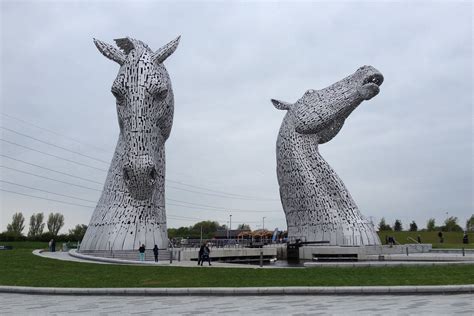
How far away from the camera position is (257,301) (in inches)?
354

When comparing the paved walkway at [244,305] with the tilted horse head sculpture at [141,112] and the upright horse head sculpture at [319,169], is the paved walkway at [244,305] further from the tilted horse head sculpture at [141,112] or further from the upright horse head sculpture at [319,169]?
the upright horse head sculpture at [319,169]

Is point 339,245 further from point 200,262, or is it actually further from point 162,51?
point 162,51

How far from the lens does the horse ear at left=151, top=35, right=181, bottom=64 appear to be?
2705 cm

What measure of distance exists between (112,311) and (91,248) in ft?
57.3

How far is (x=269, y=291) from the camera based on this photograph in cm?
977

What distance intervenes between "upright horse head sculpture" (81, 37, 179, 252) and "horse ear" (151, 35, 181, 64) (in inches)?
2.2

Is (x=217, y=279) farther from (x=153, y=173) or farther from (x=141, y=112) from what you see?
(x=141, y=112)

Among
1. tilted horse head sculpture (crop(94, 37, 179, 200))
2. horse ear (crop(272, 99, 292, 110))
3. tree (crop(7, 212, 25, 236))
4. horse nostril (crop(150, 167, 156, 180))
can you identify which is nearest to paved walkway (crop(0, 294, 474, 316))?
tilted horse head sculpture (crop(94, 37, 179, 200))

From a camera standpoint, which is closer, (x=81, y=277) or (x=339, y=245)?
(x=81, y=277)

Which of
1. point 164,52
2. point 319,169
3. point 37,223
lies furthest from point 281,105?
point 37,223

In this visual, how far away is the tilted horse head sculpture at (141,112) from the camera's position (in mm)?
24891

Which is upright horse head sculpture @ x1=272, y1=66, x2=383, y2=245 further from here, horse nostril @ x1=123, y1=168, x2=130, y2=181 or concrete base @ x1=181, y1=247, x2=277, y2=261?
horse nostril @ x1=123, y1=168, x2=130, y2=181

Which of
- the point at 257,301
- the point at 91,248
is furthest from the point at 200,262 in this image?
the point at 257,301

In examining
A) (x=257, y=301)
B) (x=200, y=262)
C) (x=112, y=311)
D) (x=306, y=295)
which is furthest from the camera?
(x=200, y=262)
